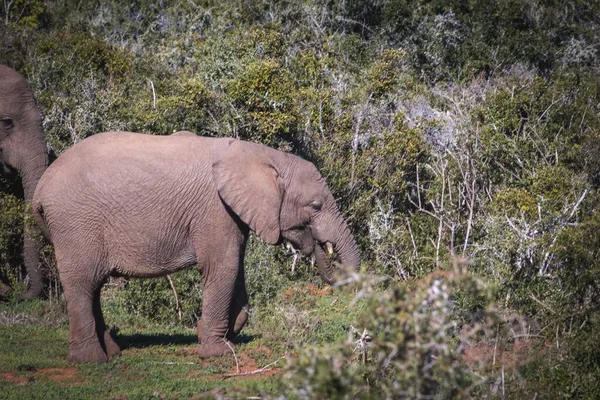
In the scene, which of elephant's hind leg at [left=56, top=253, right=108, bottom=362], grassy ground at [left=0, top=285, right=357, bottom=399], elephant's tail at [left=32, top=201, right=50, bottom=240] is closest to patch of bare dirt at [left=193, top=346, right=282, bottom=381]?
grassy ground at [left=0, top=285, right=357, bottom=399]

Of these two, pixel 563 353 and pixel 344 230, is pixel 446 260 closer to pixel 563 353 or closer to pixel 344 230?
pixel 344 230

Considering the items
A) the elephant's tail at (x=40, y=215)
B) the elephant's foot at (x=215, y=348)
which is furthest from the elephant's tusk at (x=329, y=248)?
the elephant's tail at (x=40, y=215)

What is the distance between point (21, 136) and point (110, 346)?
4.16 metres

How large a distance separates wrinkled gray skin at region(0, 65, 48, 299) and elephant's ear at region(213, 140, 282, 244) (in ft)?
12.5

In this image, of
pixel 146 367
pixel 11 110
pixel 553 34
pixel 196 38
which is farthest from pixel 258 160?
pixel 553 34

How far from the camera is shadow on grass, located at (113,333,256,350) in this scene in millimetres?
11516

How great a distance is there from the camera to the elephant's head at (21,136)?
13766 mm

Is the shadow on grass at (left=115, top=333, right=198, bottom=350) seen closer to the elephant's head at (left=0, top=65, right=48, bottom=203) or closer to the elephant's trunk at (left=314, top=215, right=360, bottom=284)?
the elephant's trunk at (left=314, top=215, right=360, bottom=284)

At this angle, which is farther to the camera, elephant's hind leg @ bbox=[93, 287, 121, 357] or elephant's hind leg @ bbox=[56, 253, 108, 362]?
elephant's hind leg @ bbox=[93, 287, 121, 357]

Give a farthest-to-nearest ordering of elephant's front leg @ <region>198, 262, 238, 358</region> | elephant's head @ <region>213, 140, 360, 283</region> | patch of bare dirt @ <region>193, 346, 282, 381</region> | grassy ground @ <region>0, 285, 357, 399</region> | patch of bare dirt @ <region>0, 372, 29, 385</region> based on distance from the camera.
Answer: elephant's front leg @ <region>198, 262, 238, 358</region>
elephant's head @ <region>213, 140, 360, 283</region>
patch of bare dirt @ <region>193, 346, 282, 381</region>
patch of bare dirt @ <region>0, 372, 29, 385</region>
grassy ground @ <region>0, 285, 357, 399</region>

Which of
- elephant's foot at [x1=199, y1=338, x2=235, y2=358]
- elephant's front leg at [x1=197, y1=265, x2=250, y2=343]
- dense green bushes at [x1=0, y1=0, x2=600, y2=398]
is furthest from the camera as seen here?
elephant's front leg at [x1=197, y1=265, x2=250, y2=343]

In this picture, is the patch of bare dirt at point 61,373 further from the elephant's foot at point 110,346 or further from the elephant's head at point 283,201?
the elephant's head at point 283,201

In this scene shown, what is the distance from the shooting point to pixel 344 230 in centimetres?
1087

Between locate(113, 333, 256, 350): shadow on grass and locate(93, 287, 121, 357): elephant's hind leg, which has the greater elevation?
locate(93, 287, 121, 357): elephant's hind leg
